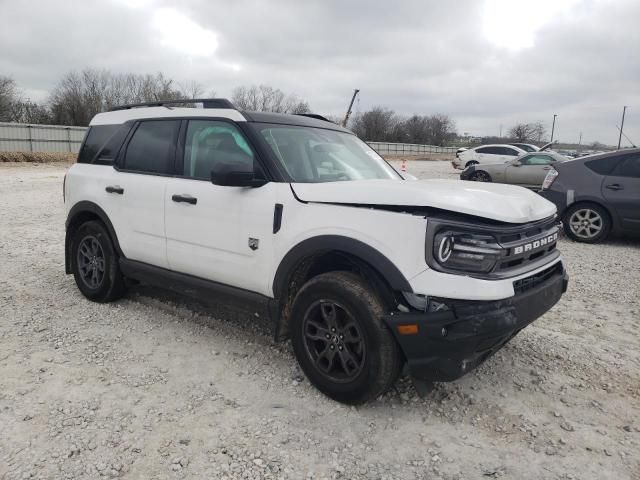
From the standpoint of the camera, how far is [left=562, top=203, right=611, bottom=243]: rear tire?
25.9 feet

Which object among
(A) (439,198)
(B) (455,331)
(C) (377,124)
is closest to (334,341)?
(B) (455,331)

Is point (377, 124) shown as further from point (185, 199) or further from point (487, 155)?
point (185, 199)

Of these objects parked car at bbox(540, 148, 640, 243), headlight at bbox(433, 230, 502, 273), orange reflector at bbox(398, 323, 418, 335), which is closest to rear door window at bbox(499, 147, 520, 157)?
parked car at bbox(540, 148, 640, 243)

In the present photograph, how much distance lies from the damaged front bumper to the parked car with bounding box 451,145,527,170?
20194 mm

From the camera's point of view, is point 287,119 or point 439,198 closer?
point 439,198

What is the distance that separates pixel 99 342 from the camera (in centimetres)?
389

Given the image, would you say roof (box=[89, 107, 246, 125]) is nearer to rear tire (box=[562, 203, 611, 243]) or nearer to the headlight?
the headlight

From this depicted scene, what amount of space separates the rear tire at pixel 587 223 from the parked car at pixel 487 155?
13.9 meters

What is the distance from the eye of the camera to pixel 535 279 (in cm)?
296

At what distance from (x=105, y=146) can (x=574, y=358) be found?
4.51m

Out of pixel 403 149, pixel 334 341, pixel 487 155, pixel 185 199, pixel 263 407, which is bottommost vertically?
pixel 263 407

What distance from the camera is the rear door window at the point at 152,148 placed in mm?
4000

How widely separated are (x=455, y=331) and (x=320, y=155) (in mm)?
1788

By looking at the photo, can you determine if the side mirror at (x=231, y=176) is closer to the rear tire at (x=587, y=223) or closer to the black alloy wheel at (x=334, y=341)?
the black alloy wheel at (x=334, y=341)
